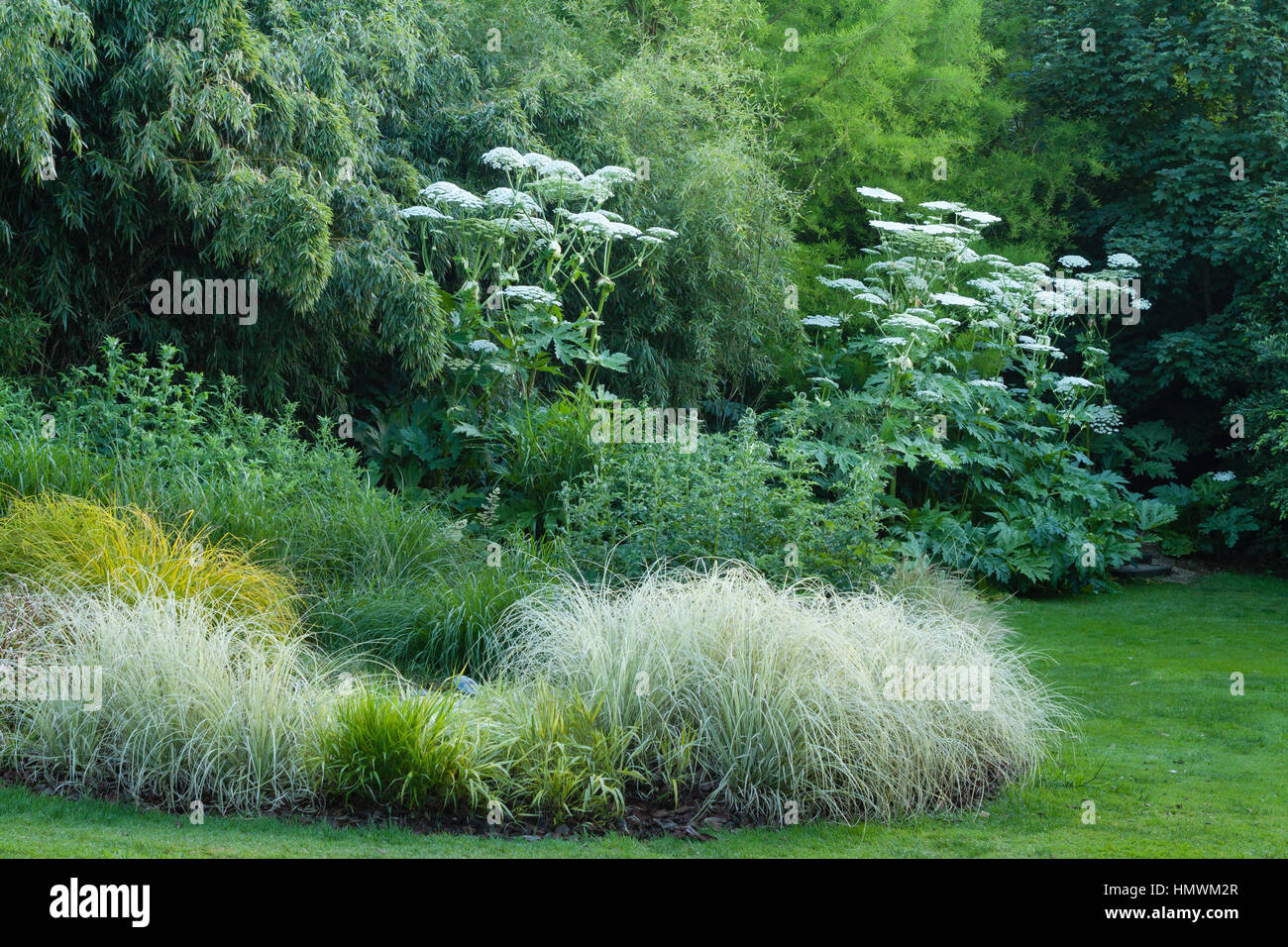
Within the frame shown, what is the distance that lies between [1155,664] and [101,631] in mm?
6411

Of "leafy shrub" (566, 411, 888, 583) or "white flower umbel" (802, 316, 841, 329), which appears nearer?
"leafy shrub" (566, 411, 888, 583)

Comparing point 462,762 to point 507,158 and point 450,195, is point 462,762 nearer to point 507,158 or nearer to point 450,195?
point 450,195

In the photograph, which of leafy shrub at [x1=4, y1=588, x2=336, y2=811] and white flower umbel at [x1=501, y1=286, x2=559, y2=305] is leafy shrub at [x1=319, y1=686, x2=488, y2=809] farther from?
white flower umbel at [x1=501, y1=286, x2=559, y2=305]

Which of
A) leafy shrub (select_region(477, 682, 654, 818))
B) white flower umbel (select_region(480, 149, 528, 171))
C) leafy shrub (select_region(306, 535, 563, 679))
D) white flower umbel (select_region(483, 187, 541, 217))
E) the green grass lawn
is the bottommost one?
the green grass lawn

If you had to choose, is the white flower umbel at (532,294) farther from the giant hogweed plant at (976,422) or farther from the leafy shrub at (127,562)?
the leafy shrub at (127,562)

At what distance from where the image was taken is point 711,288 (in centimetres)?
1178

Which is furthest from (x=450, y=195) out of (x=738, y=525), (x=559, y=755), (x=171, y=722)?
(x=559, y=755)

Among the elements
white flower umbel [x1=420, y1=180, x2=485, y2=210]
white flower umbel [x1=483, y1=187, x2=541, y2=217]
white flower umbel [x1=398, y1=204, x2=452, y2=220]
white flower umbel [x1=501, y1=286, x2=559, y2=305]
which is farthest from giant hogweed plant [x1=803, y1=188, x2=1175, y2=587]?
white flower umbel [x1=398, y1=204, x2=452, y2=220]

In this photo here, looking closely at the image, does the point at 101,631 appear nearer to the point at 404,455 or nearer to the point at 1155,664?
the point at 404,455

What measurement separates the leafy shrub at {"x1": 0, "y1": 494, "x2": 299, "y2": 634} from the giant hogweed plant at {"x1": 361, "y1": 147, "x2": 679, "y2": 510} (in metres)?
3.08

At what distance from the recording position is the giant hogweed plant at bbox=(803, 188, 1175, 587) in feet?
33.1

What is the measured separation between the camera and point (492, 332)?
952 cm

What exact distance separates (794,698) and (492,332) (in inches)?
219

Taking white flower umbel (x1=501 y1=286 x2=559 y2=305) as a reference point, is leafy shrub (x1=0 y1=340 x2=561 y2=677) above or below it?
below
